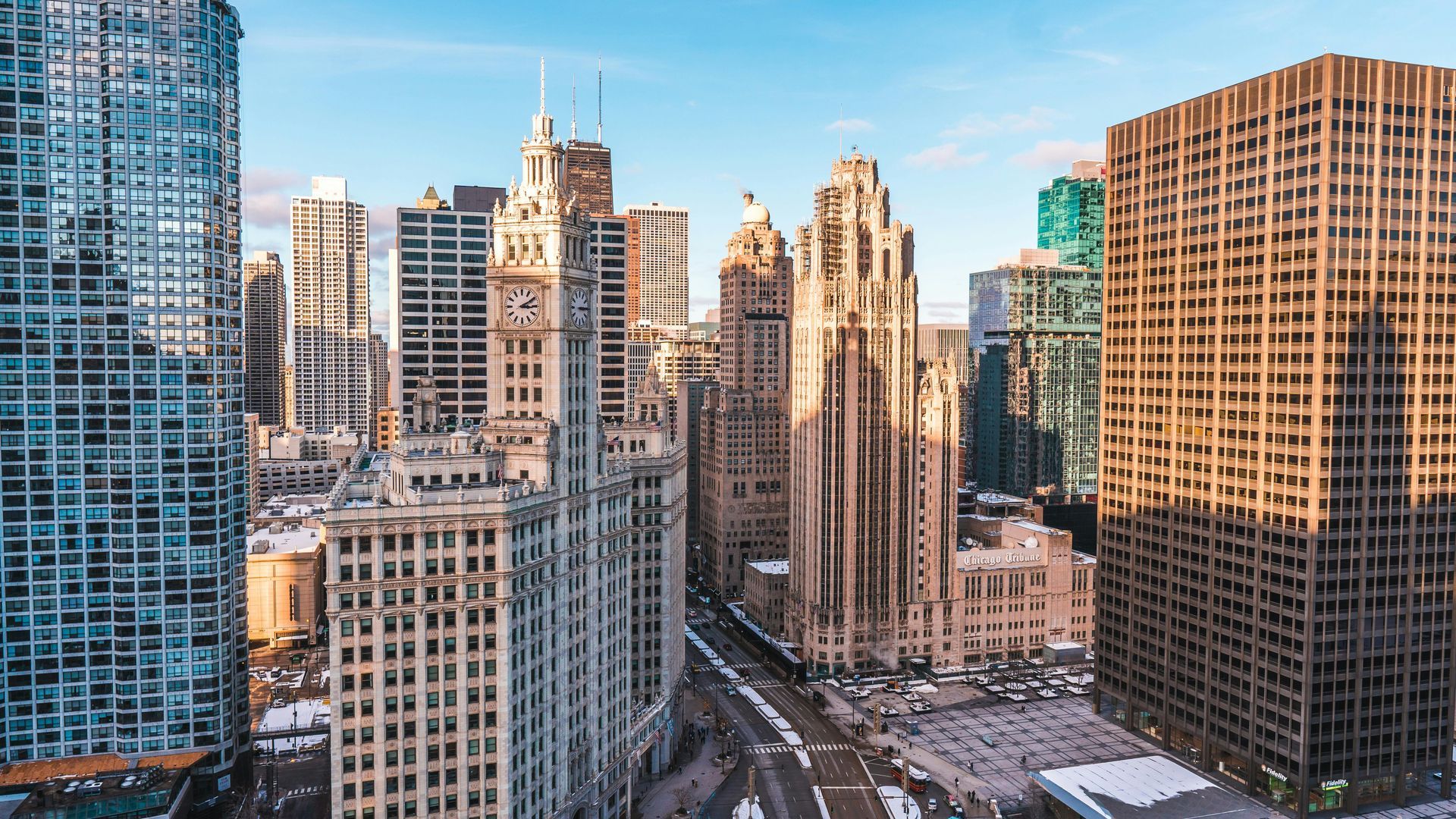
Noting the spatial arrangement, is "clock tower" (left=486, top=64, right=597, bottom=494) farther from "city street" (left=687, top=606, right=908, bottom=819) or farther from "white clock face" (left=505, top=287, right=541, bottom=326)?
"city street" (left=687, top=606, right=908, bottom=819)

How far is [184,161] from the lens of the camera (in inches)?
5886

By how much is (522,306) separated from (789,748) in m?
99.0

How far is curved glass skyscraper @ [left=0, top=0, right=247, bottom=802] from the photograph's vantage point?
144 meters

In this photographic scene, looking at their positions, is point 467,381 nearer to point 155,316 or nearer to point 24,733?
point 155,316

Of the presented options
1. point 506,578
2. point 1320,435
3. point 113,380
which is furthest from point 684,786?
point 1320,435

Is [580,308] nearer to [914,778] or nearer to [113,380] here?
[113,380]

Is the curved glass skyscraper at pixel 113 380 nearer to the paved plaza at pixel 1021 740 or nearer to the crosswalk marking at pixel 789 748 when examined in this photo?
the crosswalk marking at pixel 789 748

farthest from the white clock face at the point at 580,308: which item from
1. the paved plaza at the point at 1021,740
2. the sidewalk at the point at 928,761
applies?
the paved plaza at the point at 1021,740

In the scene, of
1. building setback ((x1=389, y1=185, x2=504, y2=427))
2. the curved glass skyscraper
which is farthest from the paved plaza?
the curved glass skyscraper

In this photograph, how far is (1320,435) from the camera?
140m

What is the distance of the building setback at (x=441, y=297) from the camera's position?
192 metres

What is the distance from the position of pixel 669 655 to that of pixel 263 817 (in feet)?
218

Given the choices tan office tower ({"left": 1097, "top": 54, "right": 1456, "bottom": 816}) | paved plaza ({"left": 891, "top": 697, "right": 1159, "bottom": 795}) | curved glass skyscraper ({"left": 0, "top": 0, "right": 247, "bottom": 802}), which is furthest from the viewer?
paved plaza ({"left": 891, "top": 697, "right": 1159, "bottom": 795})

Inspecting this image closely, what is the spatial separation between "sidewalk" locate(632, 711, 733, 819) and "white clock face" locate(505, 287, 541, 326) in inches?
3083
